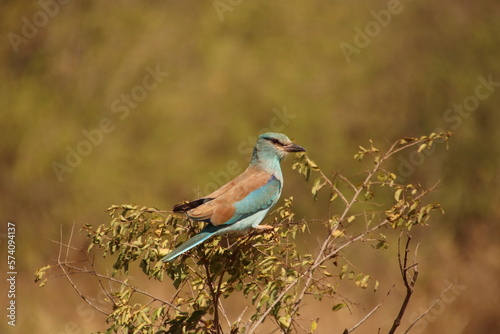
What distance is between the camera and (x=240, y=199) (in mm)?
4781

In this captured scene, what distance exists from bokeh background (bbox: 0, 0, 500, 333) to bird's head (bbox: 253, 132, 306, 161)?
3.16 meters

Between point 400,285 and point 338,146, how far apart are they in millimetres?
2801

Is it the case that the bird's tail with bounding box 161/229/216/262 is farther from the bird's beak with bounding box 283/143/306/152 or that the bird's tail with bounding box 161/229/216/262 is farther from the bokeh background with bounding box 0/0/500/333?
the bokeh background with bounding box 0/0/500/333

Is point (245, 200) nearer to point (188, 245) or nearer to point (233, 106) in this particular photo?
point (188, 245)

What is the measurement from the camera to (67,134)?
10.9m

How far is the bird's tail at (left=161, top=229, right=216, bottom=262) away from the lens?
3.92m

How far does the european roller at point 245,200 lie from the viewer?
4227 millimetres

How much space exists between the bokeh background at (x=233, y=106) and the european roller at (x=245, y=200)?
3165mm

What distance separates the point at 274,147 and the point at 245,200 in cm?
61

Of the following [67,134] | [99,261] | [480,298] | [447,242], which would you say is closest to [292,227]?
[480,298]

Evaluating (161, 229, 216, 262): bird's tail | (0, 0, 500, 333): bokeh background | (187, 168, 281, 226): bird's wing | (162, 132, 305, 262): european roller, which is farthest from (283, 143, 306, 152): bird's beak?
(0, 0, 500, 333): bokeh background

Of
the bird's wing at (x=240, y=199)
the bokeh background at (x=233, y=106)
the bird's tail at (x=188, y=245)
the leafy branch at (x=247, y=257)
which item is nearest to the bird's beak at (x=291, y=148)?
the bird's wing at (x=240, y=199)

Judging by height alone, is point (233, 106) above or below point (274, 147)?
below

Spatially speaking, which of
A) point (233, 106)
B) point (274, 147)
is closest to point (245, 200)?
point (274, 147)
